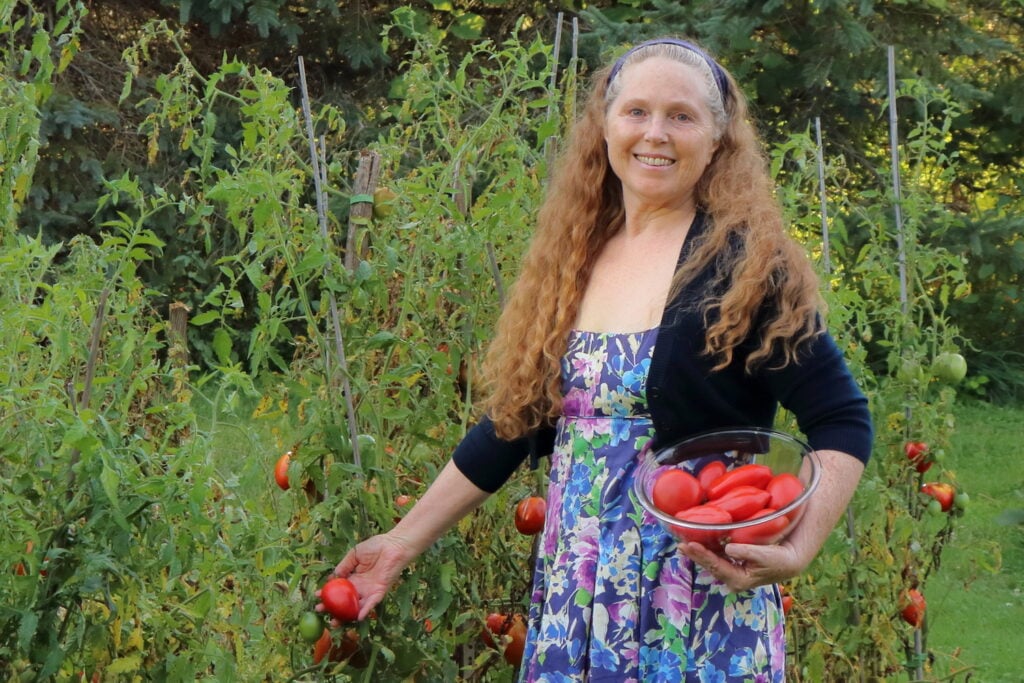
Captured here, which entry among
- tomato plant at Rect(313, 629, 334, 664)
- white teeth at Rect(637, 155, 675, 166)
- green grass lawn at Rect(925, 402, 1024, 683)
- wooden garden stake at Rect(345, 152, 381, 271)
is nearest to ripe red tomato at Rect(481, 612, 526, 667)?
tomato plant at Rect(313, 629, 334, 664)

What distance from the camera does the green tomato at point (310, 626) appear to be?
1814 mm

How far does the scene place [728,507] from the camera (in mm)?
1469

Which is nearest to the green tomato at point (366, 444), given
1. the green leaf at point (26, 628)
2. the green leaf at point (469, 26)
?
the green leaf at point (26, 628)

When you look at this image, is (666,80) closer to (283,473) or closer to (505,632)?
(283,473)

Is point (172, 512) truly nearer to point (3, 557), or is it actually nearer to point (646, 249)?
point (3, 557)

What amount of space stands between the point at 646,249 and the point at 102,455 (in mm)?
724

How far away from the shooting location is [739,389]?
163 cm

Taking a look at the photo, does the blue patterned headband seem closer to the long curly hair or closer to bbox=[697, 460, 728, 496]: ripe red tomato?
the long curly hair

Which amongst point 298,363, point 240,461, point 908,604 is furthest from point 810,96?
point 298,363

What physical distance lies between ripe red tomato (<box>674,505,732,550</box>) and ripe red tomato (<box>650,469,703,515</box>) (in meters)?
0.02

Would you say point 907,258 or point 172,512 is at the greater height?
point 172,512

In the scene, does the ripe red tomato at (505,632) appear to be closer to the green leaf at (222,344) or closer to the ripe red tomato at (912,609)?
the green leaf at (222,344)

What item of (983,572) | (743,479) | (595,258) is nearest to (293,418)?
(595,258)

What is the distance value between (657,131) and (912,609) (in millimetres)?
1394
